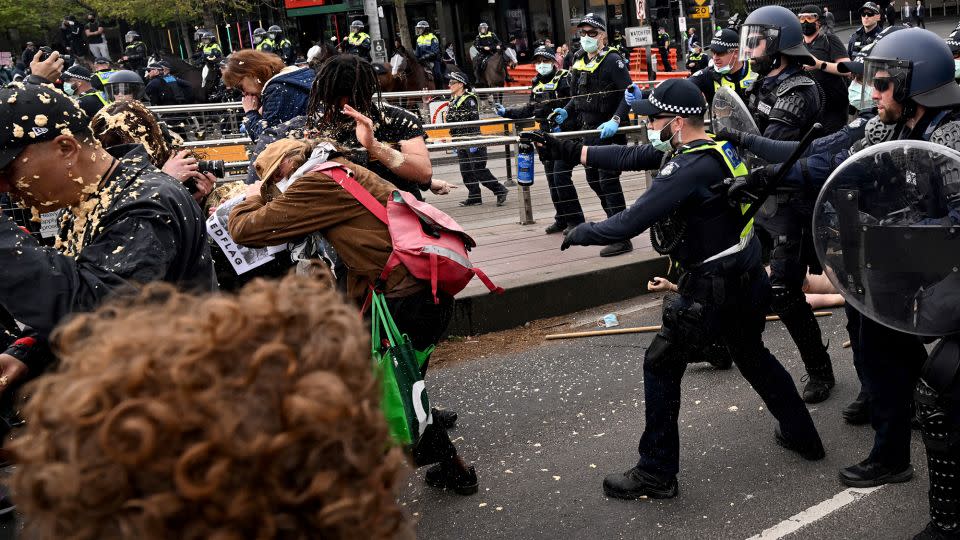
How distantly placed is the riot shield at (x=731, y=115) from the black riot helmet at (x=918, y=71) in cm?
109

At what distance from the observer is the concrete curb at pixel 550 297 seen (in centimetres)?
693

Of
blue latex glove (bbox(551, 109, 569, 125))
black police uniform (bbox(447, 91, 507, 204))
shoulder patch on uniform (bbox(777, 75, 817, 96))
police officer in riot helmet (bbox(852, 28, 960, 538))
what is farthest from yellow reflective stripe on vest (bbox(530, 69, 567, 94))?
police officer in riot helmet (bbox(852, 28, 960, 538))

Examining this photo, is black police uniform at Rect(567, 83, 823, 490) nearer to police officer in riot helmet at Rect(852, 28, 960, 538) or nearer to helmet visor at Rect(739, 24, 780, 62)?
police officer in riot helmet at Rect(852, 28, 960, 538)

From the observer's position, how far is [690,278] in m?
4.28

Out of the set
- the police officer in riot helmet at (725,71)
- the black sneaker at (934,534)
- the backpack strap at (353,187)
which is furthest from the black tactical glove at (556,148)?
the police officer in riot helmet at (725,71)

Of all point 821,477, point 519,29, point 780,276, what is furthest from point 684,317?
point 519,29

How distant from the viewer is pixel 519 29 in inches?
1416

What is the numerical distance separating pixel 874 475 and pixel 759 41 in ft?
10.0

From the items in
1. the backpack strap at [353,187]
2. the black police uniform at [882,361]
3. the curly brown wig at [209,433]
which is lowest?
the black police uniform at [882,361]

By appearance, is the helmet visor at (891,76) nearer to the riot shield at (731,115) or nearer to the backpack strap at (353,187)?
the riot shield at (731,115)

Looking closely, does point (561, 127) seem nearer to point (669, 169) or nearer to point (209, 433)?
point (669, 169)

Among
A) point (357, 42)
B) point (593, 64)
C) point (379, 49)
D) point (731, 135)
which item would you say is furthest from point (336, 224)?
A: point (379, 49)

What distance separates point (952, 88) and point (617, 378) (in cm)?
258

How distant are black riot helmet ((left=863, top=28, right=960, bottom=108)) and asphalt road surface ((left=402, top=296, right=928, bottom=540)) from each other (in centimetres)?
163
